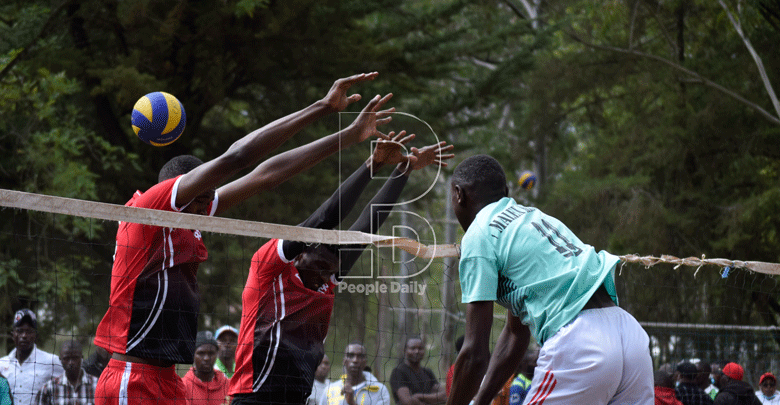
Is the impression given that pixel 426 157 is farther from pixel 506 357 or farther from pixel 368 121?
pixel 506 357

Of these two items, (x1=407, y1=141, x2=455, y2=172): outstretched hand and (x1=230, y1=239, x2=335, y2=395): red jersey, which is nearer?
(x1=230, y1=239, x2=335, y2=395): red jersey

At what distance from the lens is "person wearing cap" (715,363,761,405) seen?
791cm

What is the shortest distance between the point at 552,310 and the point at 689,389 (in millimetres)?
6314

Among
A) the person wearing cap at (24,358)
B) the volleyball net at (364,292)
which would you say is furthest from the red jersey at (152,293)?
the person wearing cap at (24,358)

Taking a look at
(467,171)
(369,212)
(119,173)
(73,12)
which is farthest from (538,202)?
(467,171)

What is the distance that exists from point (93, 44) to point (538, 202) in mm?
10093

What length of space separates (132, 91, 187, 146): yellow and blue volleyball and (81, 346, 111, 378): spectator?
4391 millimetres

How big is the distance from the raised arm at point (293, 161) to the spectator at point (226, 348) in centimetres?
388

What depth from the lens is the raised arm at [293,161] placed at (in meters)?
4.30

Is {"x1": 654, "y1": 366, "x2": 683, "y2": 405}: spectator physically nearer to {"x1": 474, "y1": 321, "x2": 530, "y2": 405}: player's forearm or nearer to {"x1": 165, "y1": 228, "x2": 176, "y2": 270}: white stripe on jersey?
{"x1": 474, "y1": 321, "x2": 530, "y2": 405}: player's forearm

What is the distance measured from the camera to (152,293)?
13.5 feet

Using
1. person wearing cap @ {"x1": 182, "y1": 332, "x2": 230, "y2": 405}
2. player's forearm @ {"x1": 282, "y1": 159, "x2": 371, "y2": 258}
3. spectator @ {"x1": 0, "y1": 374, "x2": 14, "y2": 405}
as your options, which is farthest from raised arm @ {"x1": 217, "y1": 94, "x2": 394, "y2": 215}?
person wearing cap @ {"x1": 182, "y1": 332, "x2": 230, "y2": 405}

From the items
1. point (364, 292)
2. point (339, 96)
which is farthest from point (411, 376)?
point (339, 96)

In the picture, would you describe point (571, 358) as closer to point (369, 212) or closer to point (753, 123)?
point (369, 212)
